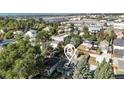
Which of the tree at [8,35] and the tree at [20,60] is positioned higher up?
the tree at [8,35]

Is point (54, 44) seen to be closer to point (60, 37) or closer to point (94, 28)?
point (60, 37)

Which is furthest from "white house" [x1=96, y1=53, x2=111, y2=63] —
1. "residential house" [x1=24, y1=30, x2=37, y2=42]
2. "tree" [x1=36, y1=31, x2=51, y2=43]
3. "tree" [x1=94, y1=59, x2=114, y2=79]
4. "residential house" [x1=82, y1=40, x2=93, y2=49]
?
"residential house" [x1=24, y1=30, x2=37, y2=42]

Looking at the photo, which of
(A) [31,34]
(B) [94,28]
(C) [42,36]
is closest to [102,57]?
(B) [94,28]

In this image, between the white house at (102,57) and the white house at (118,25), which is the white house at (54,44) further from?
the white house at (118,25)

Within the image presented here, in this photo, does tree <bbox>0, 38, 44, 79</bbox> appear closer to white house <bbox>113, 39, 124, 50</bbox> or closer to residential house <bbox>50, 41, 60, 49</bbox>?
residential house <bbox>50, 41, 60, 49</bbox>

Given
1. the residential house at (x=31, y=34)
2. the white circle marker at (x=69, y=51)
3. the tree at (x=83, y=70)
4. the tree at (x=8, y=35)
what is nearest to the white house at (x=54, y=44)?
the white circle marker at (x=69, y=51)
